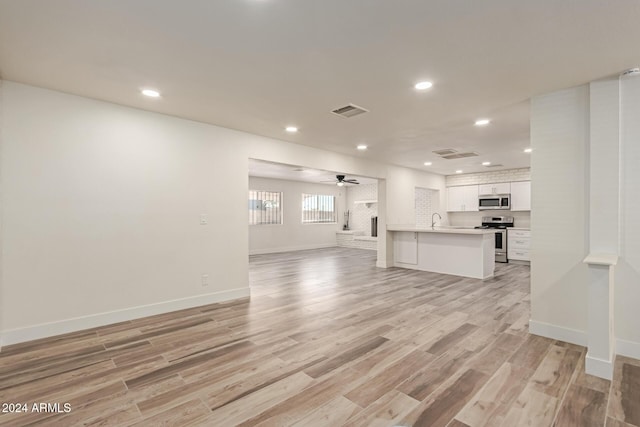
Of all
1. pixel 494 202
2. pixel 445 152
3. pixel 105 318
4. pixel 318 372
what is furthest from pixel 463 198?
pixel 105 318

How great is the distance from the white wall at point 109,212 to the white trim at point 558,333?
373 centimetres

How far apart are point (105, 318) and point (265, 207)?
6976mm

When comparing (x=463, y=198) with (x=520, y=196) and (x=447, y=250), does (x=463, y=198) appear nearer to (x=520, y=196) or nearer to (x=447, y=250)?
(x=520, y=196)

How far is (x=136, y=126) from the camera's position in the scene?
11.8ft

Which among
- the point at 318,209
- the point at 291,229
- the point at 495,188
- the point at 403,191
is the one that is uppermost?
the point at 495,188

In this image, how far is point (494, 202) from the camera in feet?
26.8

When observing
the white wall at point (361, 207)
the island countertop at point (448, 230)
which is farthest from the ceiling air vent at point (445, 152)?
the white wall at point (361, 207)

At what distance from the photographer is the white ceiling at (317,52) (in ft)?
6.04

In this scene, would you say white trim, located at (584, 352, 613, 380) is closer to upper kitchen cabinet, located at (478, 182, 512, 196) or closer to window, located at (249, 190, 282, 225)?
upper kitchen cabinet, located at (478, 182, 512, 196)

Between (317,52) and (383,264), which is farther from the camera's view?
(383,264)

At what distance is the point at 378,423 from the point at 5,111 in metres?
4.21

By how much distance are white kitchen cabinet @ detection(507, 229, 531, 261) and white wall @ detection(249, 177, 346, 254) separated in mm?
6143

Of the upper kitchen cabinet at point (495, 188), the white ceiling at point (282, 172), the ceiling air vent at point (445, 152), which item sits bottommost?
the upper kitchen cabinet at point (495, 188)

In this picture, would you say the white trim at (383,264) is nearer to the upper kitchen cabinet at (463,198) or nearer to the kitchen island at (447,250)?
the kitchen island at (447,250)
